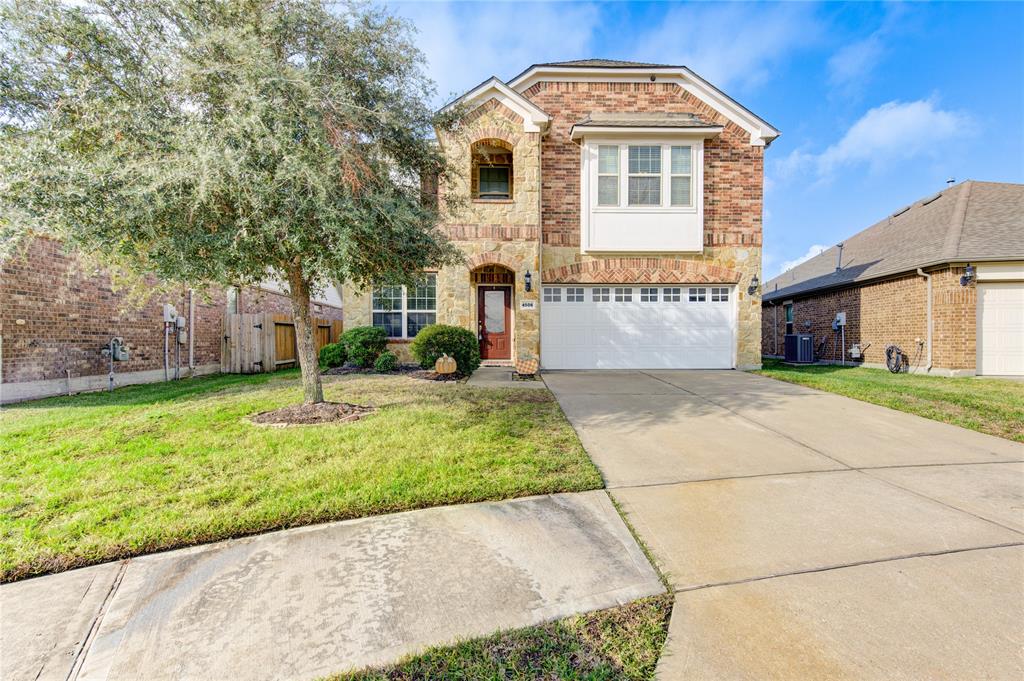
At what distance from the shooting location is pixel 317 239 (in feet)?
15.8

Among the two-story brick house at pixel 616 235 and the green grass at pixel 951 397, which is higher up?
the two-story brick house at pixel 616 235

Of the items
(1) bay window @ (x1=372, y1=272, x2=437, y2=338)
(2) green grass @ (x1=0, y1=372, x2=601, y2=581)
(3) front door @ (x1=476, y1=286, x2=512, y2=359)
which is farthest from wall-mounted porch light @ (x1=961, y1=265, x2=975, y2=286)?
(1) bay window @ (x1=372, y1=272, x2=437, y2=338)

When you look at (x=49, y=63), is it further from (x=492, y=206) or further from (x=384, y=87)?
(x=492, y=206)

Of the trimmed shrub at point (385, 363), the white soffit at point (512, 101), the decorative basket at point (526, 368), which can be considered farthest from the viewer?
the white soffit at point (512, 101)

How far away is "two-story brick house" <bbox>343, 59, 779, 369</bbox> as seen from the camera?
1114cm

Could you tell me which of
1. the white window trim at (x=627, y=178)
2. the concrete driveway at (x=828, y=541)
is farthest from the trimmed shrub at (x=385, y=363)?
the concrete driveway at (x=828, y=541)

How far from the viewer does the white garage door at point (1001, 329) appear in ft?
35.5

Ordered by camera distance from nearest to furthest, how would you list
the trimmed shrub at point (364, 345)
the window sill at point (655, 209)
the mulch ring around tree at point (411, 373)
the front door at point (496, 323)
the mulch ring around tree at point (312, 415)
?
the mulch ring around tree at point (312, 415) < the mulch ring around tree at point (411, 373) < the trimmed shrub at point (364, 345) < the window sill at point (655, 209) < the front door at point (496, 323)

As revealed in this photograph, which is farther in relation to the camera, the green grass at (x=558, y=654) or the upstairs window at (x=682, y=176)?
the upstairs window at (x=682, y=176)

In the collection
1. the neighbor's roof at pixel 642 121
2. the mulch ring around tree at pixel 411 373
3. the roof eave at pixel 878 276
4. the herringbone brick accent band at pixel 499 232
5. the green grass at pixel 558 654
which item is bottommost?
the green grass at pixel 558 654

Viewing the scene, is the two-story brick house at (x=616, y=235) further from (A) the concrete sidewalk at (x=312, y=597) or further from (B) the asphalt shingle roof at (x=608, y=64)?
(A) the concrete sidewalk at (x=312, y=597)

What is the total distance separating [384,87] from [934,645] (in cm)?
634

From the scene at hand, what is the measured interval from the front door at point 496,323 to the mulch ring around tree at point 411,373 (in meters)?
2.09

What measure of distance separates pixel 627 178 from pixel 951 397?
777 cm
